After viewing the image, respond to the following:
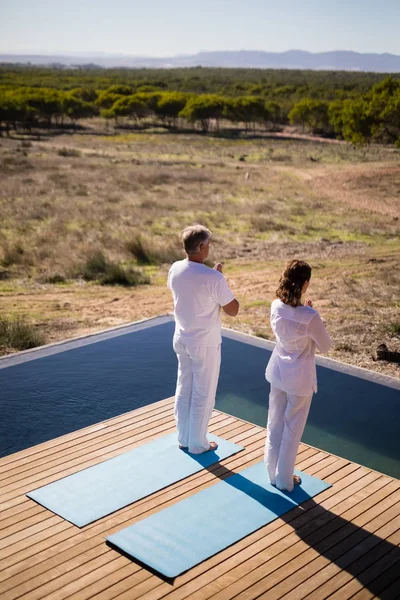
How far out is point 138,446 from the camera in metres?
5.29

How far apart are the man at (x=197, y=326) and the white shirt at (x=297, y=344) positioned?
1.47 ft

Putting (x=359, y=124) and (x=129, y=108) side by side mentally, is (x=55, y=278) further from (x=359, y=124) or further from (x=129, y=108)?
(x=129, y=108)

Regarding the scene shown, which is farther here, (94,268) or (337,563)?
(94,268)

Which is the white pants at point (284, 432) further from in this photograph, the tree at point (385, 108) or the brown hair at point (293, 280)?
the tree at point (385, 108)

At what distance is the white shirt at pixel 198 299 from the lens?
15.1 ft

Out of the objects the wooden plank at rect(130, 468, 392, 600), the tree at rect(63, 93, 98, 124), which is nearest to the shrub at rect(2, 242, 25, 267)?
the wooden plank at rect(130, 468, 392, 600)

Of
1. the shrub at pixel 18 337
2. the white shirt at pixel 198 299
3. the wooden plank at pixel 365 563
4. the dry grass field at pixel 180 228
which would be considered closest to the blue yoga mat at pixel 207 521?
the wooden plank at pixel 365 563

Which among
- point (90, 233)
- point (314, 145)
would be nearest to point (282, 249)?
point (90, 233)

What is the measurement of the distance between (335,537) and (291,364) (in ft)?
3.48

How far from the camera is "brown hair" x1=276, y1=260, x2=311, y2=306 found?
160 inches

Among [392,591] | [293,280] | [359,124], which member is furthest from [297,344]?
[359,124]

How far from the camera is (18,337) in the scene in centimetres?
923

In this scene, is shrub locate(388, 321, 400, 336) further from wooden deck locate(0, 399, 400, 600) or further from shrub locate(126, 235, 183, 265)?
shrub locate(126, 235, 183, 265)

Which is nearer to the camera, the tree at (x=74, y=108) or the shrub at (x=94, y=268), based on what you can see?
the shrub at (x=94, y=268)
